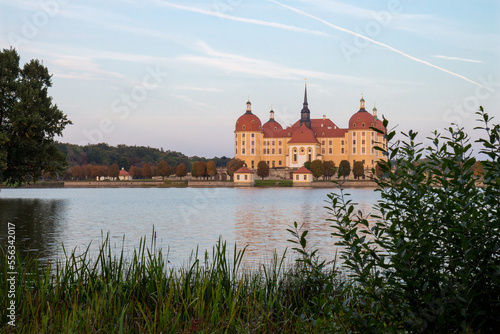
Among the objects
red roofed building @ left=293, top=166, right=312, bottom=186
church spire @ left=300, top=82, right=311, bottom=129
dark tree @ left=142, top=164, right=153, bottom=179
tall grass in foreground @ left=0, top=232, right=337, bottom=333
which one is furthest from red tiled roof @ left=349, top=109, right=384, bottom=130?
tall grass in foreground @ left=0, top=232, right=337, bottom=333

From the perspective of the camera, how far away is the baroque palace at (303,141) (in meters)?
123

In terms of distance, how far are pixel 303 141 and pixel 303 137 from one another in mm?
1326

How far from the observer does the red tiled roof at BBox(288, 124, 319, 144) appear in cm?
12288

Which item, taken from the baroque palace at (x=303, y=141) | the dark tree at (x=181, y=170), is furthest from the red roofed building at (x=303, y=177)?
the dark tree at (x=181, y=170)

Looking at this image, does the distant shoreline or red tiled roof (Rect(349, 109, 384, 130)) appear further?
red tiled roof (Rect(349, 109, 384, 130))

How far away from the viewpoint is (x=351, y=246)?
350 cm

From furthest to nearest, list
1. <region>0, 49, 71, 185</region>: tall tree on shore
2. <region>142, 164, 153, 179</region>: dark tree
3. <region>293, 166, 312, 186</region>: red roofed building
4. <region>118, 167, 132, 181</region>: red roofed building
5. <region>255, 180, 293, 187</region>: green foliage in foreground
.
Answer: <region>142, 164, 153, 179</region>: dark tree < <region>118, 167, 132, 181</region>: red roofed building < <region>255, 180, 293, 187</region>: green foliage in foreground < <region>293, 166, 312, 186</region>: red roofed building < <region>0, 49, 71, 185</region>: tall tree on shore

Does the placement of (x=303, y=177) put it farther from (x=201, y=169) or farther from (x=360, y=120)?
(x=360, y=120)

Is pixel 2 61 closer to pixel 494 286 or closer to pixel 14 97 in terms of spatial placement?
pixel 14 97

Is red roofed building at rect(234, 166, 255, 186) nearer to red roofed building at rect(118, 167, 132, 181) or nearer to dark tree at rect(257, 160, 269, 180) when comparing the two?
dark tree at rect(257, 160, 269, 180)

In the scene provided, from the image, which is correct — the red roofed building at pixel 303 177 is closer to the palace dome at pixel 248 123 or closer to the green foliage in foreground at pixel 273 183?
the green foliage in foreground at pixel 273 183

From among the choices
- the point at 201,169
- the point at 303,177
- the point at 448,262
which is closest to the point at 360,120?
the point at 303,177

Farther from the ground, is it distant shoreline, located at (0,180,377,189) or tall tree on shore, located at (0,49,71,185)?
tall tree on shore, located at (0,49,71,185)

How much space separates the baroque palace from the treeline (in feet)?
69.9
